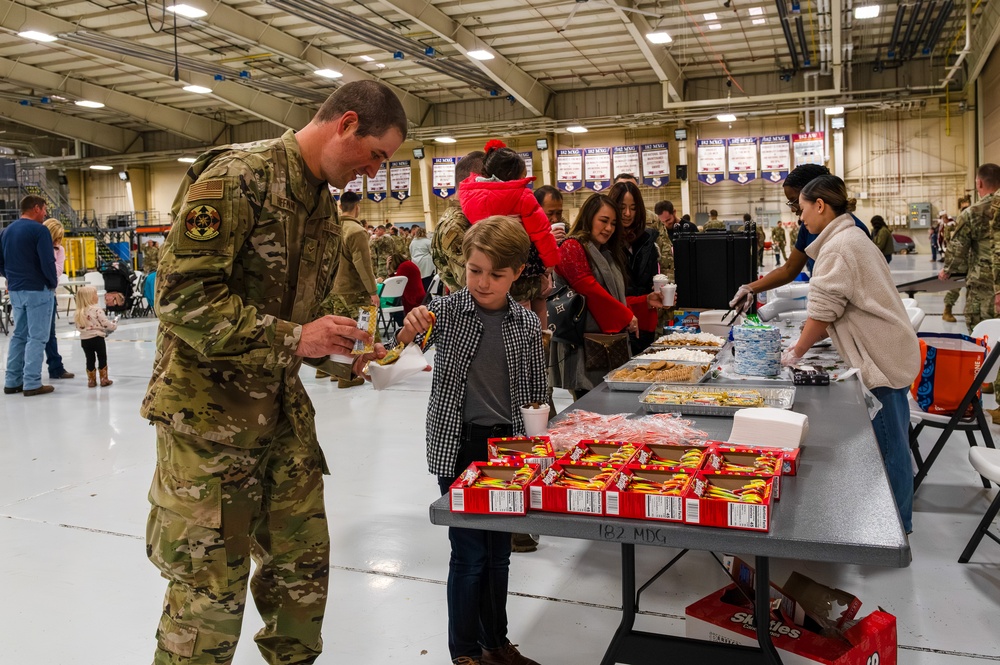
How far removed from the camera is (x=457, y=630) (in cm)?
222

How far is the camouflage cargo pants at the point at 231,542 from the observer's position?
1760mm

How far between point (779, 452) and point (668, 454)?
0.25m

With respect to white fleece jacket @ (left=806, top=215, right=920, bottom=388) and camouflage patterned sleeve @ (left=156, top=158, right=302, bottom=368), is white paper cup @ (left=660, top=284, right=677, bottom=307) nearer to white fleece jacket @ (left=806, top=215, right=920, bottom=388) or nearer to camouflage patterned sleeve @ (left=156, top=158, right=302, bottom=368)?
white fleece jacket @ (left=806, top=215, right=920, bottom=388)

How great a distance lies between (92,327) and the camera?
706 cm

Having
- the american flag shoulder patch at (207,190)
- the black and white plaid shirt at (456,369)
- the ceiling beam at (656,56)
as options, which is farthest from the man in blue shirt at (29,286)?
the ceiling beam at (656,56)

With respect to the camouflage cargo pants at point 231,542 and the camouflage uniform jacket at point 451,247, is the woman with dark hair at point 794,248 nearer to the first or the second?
the camouflage uniform jacket at point 451,247

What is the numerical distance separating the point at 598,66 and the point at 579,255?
16.1 meters

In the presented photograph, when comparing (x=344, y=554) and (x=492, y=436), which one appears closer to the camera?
(x=492, y=436)

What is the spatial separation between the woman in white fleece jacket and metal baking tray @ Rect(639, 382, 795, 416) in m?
0.37

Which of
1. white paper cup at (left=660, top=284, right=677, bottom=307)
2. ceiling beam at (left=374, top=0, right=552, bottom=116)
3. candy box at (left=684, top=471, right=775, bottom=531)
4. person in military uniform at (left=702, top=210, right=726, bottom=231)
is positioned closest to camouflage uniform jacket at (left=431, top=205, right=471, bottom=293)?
white paper cup at (left=660, top=284, right=677, bottom=307)

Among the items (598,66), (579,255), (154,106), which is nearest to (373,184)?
(154,106)

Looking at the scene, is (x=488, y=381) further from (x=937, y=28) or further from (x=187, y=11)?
(x=937, y=28)

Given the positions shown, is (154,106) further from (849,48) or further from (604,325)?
(604,325)

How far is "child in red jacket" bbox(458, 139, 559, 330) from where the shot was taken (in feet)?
11.5
